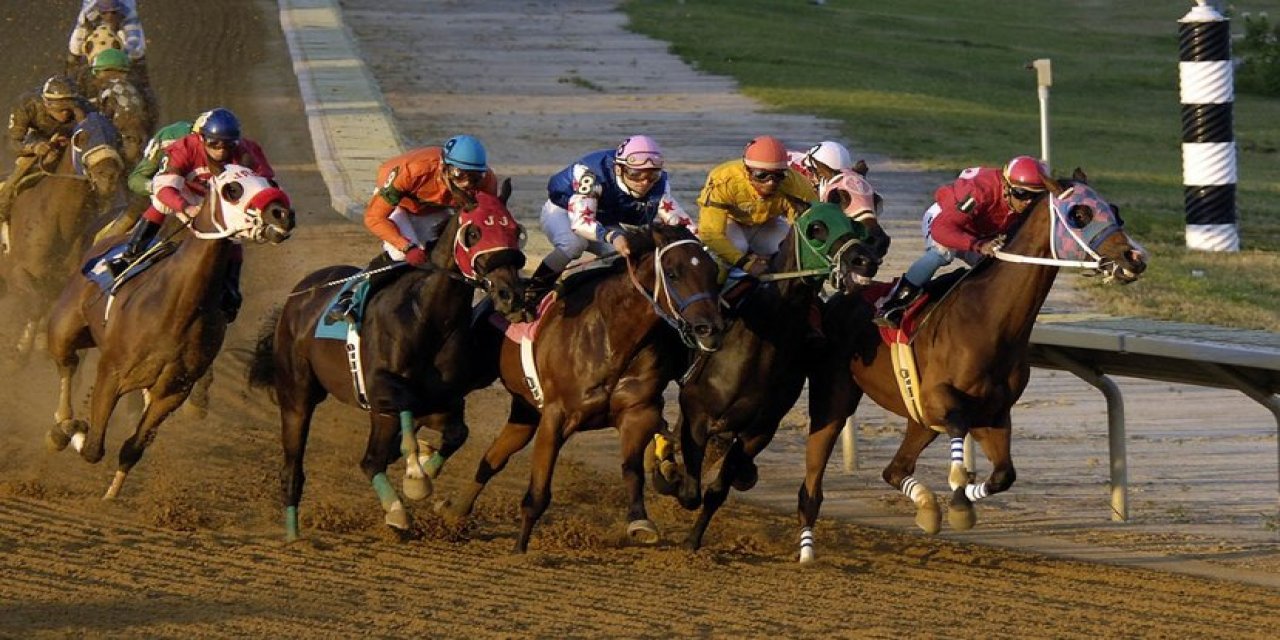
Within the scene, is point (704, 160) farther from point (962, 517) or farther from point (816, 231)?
point (962, 517)

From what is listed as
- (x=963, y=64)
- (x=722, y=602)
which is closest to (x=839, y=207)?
(x=722, y=602)

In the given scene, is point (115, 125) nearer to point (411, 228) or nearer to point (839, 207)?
point (411, 228)

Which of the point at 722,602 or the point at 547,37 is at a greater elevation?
the point at 722,602

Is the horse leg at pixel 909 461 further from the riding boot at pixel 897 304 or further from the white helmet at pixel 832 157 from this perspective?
the white helmet at pixel 832 157

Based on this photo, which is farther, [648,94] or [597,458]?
[648,94]

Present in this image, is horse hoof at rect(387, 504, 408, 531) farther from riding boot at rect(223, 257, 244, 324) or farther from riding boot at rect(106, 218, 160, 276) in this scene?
riding boot at rect(106, 218, 160, 276)

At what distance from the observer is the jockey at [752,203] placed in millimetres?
10148

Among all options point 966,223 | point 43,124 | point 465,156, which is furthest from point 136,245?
point 966,223

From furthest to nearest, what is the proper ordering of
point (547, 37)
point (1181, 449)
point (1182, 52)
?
point (547, 37)
point (1182, 52)
point (1181, 449)

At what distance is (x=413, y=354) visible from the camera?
402 inches

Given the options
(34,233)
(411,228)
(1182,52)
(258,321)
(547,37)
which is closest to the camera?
(411,228)

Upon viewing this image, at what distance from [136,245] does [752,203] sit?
320cm

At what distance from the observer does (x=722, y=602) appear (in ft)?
29.3

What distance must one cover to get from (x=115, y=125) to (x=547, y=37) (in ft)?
56.9
